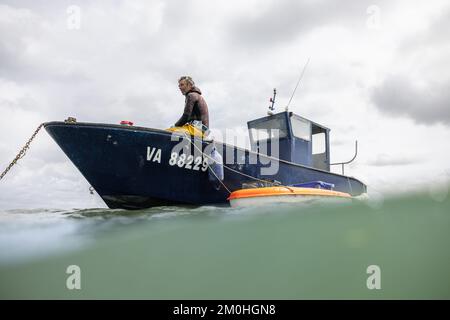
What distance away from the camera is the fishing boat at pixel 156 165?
5.41 meters

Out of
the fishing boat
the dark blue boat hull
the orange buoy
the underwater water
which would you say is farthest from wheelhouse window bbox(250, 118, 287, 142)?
the underwater water

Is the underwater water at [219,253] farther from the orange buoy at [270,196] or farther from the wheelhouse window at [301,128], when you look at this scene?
the wheelhouse window at [301,128]

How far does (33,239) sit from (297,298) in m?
3.88

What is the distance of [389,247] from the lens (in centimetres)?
462

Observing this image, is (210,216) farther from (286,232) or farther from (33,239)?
(33,239)

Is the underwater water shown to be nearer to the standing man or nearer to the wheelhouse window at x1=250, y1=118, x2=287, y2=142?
the standing man

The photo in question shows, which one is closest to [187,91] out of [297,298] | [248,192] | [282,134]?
[248,192]

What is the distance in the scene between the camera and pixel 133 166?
5531 mm

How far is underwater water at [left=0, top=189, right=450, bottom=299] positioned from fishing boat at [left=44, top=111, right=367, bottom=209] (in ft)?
1.98

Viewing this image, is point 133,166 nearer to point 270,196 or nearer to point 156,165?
point 156,165

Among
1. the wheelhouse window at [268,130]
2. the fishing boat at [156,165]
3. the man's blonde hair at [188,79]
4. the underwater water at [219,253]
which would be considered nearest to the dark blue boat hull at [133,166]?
the fishing boat at [156,165]

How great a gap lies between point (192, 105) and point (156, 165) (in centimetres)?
137

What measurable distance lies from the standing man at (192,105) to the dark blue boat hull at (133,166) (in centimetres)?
58

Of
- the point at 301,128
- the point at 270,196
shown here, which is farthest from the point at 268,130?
the point at 270,196
